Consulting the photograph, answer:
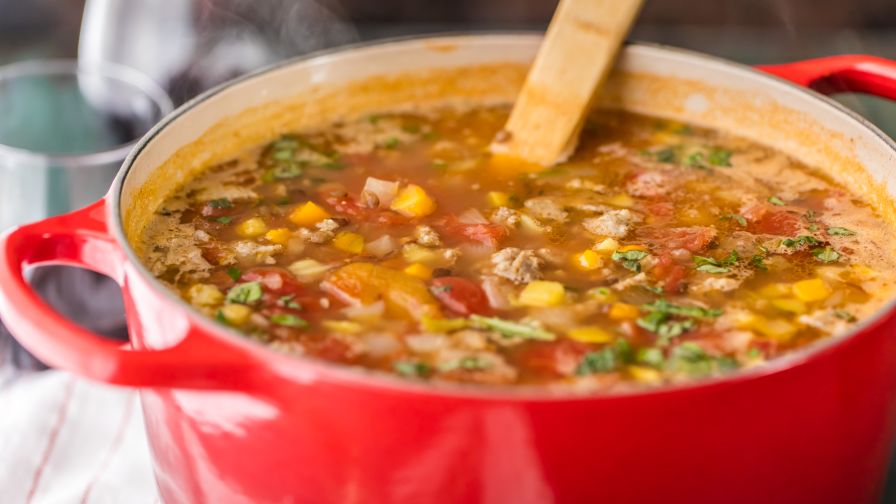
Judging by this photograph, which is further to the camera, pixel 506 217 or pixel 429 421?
pixel 506 217

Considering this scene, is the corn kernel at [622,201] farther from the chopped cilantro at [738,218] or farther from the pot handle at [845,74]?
the pot handle at [845,74]

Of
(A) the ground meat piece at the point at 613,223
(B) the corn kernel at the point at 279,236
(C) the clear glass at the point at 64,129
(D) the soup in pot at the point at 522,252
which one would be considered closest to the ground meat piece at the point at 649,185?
(D) the soup in pot at the point at 522,252

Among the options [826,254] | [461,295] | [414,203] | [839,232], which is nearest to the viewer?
[461,295]

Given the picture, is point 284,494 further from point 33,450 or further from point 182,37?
point 182,37

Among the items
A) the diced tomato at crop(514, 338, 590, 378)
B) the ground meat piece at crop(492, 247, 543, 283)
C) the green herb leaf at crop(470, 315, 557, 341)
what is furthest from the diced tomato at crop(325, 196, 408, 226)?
the diced tomato at crop(514, 338, 590, 378)

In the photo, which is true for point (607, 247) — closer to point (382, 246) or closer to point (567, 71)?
point (382, 246)

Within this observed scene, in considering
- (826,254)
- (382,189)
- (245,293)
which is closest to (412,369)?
(245,293)

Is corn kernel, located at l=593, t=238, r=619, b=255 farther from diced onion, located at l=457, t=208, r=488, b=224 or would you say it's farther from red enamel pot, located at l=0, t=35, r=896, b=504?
red enamel pot, located at l=0, t=35, r=896, b=504

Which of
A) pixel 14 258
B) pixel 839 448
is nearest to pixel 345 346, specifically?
pixel 14 258
